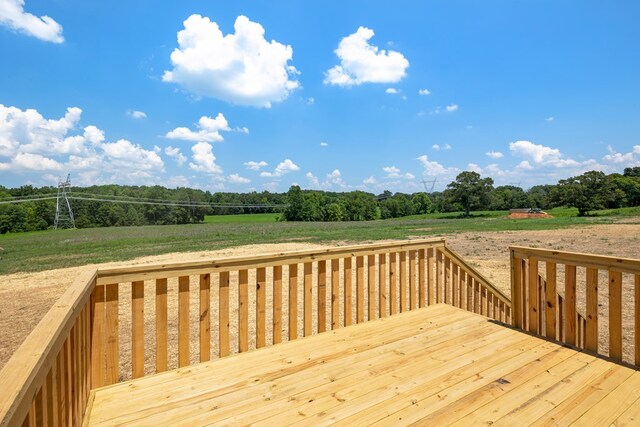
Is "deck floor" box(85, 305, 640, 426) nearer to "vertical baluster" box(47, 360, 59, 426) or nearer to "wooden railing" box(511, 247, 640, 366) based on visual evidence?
"wooden railing" box(511, 247, 640, 366)

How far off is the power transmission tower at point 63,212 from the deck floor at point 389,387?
62519 mm

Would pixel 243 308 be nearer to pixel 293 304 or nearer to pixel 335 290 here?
pixel 293 304

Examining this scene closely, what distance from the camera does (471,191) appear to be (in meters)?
60.7

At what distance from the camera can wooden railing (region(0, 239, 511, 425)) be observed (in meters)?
1.10

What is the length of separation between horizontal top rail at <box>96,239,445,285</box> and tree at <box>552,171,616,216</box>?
2149 inches

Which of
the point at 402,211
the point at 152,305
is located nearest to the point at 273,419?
the point at 152,305

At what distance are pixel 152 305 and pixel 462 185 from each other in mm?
62237

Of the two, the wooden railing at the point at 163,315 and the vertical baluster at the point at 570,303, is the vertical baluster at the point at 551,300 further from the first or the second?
the wooden railing at the point at 163,315

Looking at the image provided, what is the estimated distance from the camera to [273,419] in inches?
78.6

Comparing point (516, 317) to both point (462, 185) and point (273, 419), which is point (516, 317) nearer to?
point (273, 419)

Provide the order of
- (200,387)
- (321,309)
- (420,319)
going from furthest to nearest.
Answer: (420,319), (321,309), (200,387)

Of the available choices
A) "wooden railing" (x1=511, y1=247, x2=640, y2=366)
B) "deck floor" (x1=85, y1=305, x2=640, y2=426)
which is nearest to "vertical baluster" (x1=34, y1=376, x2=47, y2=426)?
"deck floor" (x1=85, y1=305, x2=640, y2=426)

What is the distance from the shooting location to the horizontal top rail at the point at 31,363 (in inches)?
30.7

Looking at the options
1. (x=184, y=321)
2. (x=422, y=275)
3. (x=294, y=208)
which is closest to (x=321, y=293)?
(x=184, y=321)
